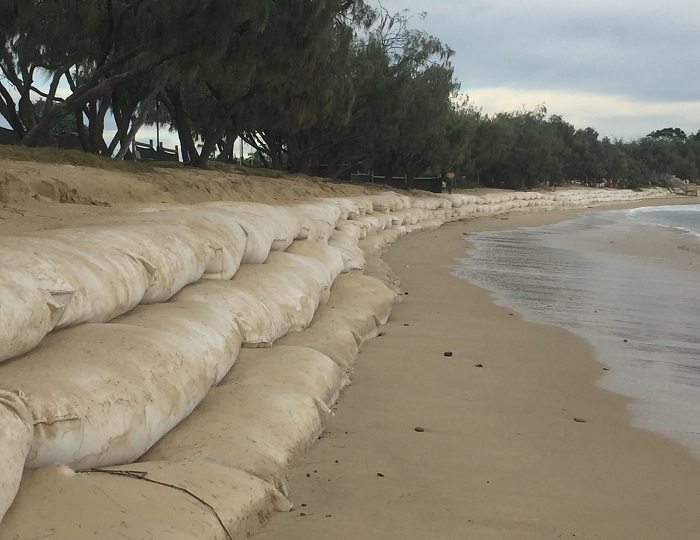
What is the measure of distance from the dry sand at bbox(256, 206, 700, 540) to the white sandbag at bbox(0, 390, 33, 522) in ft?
2.61

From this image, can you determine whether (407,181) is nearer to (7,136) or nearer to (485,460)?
(7,136)

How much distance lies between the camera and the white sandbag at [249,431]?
2.64m

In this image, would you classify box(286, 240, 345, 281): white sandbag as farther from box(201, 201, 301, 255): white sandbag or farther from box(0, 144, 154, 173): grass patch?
box(0, 144, 154, 173): grass patch

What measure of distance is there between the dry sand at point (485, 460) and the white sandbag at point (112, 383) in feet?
1.70

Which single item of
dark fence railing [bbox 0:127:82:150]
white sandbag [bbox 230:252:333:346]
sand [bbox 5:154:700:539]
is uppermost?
dark fence railing [bbox 0:127:82:150]

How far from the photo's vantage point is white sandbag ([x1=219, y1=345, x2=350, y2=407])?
3.44 meters

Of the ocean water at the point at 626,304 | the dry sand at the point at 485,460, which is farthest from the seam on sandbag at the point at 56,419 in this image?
the ocean water at the point at 626,304

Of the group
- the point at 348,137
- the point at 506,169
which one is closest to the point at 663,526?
the point at 348,137

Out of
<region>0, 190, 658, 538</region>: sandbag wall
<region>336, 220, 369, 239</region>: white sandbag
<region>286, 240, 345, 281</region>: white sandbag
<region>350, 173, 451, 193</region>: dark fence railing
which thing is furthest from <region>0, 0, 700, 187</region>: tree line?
<region>0, 190, 658, 538</region>: sandbag wall

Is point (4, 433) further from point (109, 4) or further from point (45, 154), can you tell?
point (109, 4)

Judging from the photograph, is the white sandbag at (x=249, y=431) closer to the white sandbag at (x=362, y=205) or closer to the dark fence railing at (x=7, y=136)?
the white sandbag at (x=362, y=205)

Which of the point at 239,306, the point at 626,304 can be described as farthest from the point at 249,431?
the point at 626,304

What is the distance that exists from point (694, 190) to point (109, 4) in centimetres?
8521

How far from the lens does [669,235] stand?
22406 millimetres
